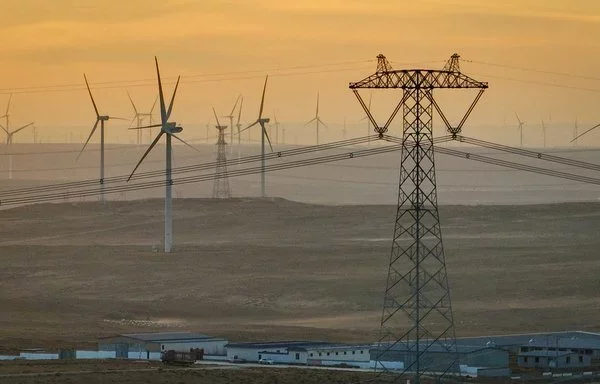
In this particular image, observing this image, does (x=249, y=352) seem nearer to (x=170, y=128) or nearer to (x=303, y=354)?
(x=303, y=354)

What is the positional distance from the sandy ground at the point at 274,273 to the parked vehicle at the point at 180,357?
6835 millimetres

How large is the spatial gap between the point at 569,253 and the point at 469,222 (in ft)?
89.1

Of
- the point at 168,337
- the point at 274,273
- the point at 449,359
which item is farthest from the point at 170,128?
the point at 449,359

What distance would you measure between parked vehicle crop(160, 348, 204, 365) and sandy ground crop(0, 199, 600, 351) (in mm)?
6835

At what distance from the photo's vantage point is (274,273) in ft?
317

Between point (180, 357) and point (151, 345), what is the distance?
413 cm

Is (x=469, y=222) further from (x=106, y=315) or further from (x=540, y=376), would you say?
(x=540, y=376)

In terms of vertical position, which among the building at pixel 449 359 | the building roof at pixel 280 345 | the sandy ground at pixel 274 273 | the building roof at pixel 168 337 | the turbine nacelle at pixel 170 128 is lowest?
the building at pixel 449 359

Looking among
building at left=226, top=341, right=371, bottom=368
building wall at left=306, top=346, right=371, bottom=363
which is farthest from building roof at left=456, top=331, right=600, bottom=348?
building at left=226, top=341, right=371, bottom=368

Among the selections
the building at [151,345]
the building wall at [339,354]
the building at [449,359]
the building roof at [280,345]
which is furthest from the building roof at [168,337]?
the building at [449,359]

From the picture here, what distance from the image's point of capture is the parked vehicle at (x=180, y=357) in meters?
58.8

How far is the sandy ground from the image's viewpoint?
7725 centimetres

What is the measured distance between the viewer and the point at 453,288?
89062 mm

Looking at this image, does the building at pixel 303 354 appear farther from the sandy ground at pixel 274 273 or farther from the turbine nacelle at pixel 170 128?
the turbine nacelle at pixel 170 128
